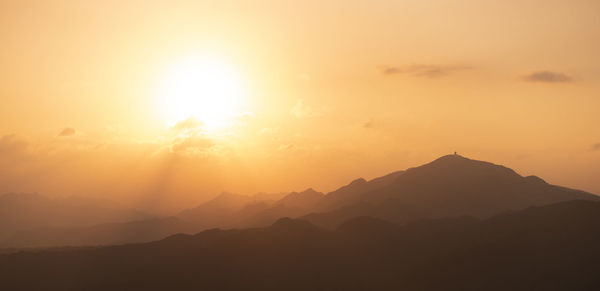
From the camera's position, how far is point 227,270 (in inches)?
7721

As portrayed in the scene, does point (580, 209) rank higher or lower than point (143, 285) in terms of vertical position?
higher

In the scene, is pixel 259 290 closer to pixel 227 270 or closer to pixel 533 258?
pixel 227 270

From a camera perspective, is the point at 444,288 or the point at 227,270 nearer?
the point at 444,288

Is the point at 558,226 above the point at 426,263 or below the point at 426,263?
above

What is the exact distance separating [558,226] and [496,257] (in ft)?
85.3

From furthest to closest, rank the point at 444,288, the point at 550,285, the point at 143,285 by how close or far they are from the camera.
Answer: the point at 143,285, the point at 444,288, the point at 550,285

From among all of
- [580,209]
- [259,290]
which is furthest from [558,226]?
[259,290]

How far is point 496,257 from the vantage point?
7308 inches

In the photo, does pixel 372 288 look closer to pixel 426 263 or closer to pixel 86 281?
pixel 426 263

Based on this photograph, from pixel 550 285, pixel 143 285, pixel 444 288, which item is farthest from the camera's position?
pixel 143 285

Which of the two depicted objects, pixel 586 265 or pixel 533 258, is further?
pixel 533 258

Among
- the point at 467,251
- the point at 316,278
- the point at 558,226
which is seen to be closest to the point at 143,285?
the point at 316,278

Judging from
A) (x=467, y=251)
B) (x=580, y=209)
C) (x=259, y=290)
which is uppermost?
(x=580, y=209)

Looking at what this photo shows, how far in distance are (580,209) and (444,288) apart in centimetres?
6156
